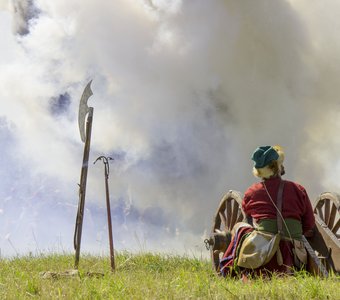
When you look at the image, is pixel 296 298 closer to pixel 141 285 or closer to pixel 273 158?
pixel 141 285

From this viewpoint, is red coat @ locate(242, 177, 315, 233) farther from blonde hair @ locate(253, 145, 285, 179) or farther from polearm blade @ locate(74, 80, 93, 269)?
polearm blade @ locate(74, 80, 93, 269)

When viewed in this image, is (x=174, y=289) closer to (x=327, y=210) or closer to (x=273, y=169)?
(x=273, y=169)

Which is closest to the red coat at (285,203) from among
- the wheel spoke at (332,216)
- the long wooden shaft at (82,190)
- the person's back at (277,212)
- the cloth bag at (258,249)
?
the person's back at (277,212)

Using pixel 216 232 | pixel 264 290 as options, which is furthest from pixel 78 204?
pixel 264 290

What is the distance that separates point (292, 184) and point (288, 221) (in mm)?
412

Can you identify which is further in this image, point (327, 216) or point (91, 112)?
point (91, 112)

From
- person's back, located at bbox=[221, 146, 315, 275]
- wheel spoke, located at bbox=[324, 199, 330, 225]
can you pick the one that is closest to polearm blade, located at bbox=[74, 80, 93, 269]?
person's back, located at bbox=[221, 146, 315, 275]

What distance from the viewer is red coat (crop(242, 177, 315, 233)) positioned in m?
6.25

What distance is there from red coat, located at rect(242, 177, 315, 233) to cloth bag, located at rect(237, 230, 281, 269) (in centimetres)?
22

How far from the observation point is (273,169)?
6355 mm

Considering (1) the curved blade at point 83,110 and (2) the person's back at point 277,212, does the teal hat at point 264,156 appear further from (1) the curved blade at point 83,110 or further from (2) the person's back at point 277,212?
(1) the curved blade at point 83,110

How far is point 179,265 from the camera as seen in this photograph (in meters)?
9.07

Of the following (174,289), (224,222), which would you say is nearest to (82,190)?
(224,222)

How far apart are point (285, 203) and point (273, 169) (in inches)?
15.3
